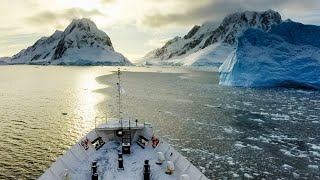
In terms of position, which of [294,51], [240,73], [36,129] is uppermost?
[294,51]

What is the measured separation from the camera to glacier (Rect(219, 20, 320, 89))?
77.4 metres

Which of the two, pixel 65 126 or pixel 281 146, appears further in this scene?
pixel 65 126

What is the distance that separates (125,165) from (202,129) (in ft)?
62.3

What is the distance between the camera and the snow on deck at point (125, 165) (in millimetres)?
19620

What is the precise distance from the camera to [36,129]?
130 feet

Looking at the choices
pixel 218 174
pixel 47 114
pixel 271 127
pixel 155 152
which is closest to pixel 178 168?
pixel 155 152

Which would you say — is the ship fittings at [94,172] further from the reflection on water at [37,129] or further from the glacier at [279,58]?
the glacier at [279,58]

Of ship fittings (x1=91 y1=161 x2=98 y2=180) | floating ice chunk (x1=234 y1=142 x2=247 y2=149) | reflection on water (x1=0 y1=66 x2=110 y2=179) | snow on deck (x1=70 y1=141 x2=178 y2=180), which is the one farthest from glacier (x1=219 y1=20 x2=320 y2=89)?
ship fittings (x1=91 y1=161 x2=98 y2=180)

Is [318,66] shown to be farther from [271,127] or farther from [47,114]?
[47,114]

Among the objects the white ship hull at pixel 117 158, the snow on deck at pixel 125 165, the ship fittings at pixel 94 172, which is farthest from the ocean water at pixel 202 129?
the ship fittings at pixel 94 172

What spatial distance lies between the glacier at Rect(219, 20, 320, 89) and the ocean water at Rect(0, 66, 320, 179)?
12.8m

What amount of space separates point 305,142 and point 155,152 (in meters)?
18.2

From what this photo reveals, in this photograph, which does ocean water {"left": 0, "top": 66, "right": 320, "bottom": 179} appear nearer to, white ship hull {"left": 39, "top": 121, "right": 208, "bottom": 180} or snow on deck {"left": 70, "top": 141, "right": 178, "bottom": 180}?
Answer: white ship hull {"left": 39, "top": 121, "right": 208, "bottom": 180}

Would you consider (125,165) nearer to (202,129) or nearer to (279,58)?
(202,129)
